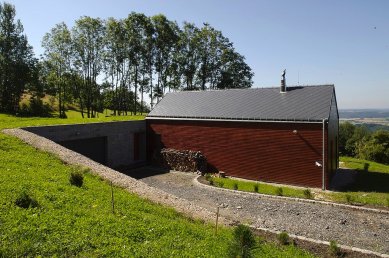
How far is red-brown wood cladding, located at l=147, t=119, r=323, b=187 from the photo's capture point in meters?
21.1

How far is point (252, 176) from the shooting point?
2345 cm

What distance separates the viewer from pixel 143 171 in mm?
25672

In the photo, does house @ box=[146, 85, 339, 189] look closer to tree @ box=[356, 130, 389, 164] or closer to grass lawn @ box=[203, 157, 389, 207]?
grass lawn @ box=[203, 157, 389, 207]

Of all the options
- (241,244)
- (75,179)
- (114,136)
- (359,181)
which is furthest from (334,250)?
(114,136)

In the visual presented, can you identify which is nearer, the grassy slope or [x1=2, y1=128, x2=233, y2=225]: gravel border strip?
the grassy slope

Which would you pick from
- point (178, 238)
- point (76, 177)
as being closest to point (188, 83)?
point (76, 177)

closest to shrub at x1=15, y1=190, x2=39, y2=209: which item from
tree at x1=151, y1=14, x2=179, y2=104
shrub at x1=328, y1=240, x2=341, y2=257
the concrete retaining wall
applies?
shrub at x1=328, y1=240, x2=341, y2=257

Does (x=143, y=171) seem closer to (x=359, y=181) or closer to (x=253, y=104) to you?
(x=253, y=104)

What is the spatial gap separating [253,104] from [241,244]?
20302 mm

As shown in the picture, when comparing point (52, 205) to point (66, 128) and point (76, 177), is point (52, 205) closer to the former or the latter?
point (76, 177)

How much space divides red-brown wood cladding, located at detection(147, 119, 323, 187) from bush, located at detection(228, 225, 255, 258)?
17.1 metres

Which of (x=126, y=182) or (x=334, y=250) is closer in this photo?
(x=334, y=250)

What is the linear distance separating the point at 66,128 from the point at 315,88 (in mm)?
18083

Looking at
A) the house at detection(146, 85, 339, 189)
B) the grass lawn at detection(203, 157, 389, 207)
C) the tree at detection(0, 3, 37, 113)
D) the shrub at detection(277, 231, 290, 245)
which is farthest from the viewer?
the tree at detection(0, 3, 37, 113)
